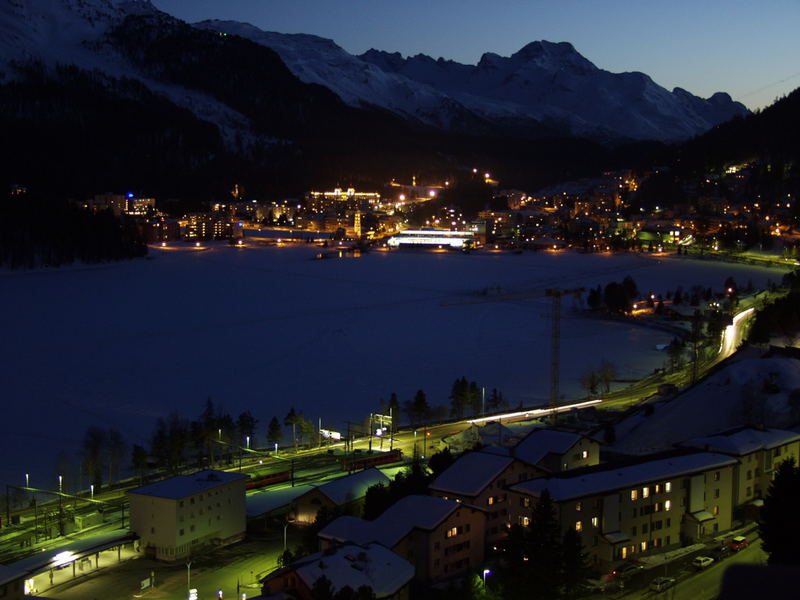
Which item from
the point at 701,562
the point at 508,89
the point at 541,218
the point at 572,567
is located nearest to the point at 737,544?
the point at 701,562

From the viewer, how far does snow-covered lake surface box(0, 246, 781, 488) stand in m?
7.01

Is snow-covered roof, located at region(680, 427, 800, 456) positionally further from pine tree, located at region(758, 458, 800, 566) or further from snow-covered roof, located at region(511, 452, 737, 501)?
pine tree, located at region(758, 458, 800, 566)

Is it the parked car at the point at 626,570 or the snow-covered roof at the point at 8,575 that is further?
the parked car at the point at 626,570

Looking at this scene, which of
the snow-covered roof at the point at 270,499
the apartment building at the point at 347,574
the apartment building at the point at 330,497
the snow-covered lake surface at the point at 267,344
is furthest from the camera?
the snow-covered lake surface at the point at 267,344

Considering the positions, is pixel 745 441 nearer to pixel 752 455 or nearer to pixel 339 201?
pixel 752 455

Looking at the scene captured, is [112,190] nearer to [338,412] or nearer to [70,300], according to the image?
[70,300]

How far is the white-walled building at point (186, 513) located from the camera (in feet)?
14.3

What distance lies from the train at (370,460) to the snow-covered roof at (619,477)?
1.61 meters

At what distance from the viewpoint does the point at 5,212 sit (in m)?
19.5

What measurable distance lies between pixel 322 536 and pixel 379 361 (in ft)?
16.2

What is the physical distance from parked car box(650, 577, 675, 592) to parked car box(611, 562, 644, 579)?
0.45ft

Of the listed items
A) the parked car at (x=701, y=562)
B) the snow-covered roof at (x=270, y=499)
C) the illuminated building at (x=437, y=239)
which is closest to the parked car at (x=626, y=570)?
the parked car at (x=701, y=562)

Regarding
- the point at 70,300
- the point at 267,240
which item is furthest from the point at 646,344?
the point at 267,240

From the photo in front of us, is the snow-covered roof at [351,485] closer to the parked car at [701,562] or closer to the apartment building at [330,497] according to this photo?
the apartment building at [330,497]
